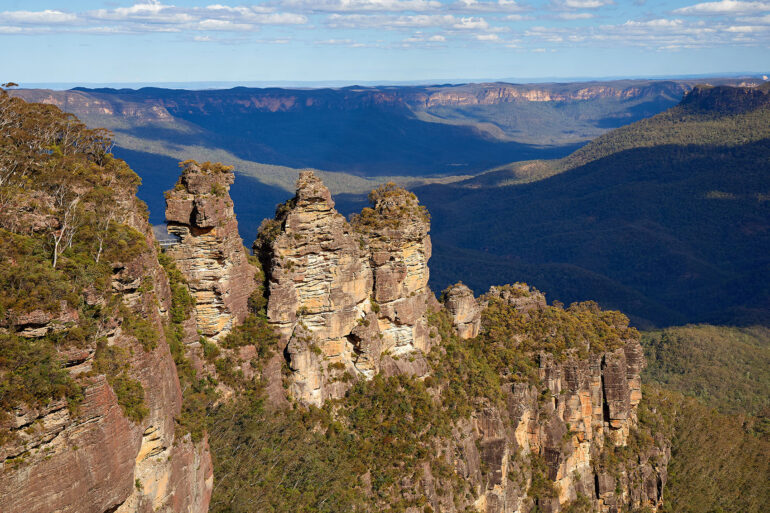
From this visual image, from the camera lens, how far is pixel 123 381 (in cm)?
2225

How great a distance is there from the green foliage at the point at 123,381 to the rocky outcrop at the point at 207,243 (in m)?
10.9

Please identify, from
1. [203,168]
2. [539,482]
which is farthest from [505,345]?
[203,168]

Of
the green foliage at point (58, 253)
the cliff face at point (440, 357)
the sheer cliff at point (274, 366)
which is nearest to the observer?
the green foliage at point (58, 253)

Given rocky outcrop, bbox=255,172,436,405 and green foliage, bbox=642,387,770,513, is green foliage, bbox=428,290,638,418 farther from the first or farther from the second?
green foliage, bbox=642,387,770,513

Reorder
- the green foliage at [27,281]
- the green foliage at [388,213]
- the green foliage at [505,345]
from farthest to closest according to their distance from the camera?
1. the green foliage at [505,345]
2. the green foliage at [388,213]
3. the green foliage at [27,281]

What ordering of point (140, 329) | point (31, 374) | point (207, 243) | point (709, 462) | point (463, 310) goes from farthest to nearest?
point (709, 462), point (463, 310), point (207, 243), point (140, 329), point (31, 374)

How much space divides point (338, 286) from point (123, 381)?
17.0 meters

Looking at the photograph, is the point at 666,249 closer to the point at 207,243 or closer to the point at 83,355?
the point at 207,243

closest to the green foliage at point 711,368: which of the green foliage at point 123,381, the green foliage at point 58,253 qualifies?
the green foliage at point 123,381

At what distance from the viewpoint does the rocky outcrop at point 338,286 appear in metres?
36.4

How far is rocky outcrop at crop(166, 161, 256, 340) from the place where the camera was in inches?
1286

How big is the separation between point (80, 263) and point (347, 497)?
2042 cm

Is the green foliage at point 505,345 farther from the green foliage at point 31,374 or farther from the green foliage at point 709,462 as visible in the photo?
the green foliage at point 31,374

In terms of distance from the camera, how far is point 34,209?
23188 mm
